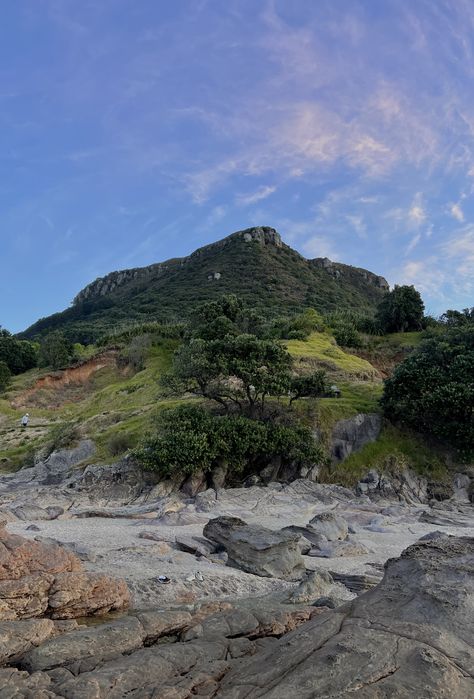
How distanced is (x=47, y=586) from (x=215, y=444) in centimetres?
A: 2280

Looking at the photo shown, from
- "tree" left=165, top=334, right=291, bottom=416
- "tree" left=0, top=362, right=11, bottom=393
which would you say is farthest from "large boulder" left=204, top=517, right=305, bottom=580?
"tree" left=0, top=362, right=11, bottom=393

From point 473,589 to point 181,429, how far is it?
27.9 metres

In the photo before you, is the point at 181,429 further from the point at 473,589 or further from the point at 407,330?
the point at 407,330

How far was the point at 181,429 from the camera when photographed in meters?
35.5

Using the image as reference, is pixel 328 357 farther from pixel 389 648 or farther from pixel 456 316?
pixel 389 648

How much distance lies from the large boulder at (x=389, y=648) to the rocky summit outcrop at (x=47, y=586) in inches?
225

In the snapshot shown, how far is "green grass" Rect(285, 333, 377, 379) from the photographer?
60.0 metres

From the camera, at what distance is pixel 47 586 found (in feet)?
41.1

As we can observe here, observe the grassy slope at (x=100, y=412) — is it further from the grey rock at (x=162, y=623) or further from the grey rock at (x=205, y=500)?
the grey rock at (x=162, y=623)

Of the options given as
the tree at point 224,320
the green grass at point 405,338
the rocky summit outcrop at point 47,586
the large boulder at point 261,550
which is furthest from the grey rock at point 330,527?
the green grass at point 405,338

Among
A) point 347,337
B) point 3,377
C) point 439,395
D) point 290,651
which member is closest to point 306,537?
point 290,651

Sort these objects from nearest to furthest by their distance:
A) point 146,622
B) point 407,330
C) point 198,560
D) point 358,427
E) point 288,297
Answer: point 146,622, point 198,560, point 358,427, point 407,330, point 288,297

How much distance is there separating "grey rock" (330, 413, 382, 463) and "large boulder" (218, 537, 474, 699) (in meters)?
30.5

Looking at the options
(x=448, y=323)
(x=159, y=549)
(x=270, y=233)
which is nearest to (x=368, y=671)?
(x=159, y=549)
